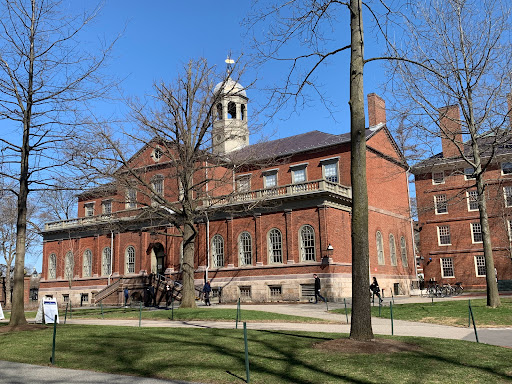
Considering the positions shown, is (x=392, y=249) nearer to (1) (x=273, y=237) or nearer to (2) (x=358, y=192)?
(1) (x=273, y=237)

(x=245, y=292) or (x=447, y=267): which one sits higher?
(x=447, y=267)

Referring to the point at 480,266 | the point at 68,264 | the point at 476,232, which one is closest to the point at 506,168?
the point at 476,232

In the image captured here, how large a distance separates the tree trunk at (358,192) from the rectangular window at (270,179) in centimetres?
2944

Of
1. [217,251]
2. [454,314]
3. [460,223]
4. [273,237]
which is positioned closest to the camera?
[454,314]

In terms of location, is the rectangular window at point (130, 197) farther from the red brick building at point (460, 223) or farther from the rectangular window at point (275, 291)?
the red brick building at point (460, 223)

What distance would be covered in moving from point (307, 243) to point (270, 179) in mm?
9192

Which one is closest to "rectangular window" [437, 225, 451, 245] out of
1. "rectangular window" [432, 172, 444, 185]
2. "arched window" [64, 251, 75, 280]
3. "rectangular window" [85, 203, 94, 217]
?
"rectangular window" [432, 172, 444, 185]

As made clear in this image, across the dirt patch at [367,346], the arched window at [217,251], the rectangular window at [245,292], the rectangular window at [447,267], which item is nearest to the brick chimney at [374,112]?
the rectangular window at [447,267]

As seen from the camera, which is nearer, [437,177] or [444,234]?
[444,234]

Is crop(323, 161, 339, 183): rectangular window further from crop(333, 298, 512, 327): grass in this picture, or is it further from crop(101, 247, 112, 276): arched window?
crop(101, 247, 112, 276): arched window

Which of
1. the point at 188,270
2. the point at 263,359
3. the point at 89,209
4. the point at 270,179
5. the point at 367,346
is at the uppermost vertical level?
the point at 270,179

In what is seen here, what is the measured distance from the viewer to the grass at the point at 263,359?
860 centimetres

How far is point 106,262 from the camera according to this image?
4528cm

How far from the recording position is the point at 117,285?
132 feet
